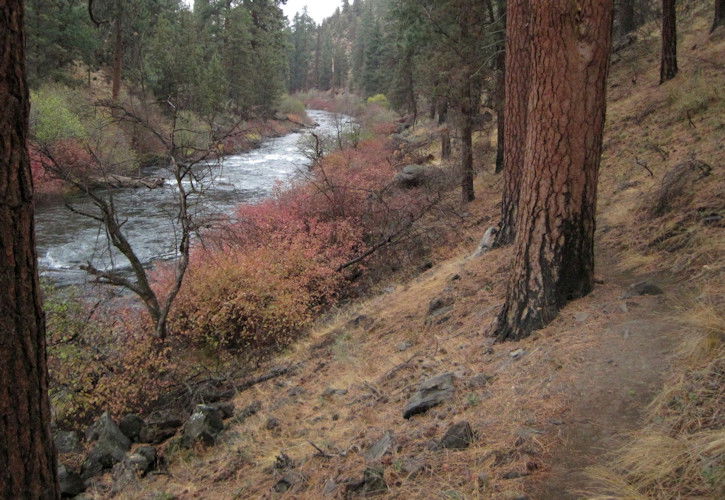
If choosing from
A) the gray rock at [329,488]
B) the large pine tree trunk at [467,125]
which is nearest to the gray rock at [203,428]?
the gray rock at [329,488]

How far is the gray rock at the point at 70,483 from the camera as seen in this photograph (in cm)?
540

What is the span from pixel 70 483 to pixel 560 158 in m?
5.89

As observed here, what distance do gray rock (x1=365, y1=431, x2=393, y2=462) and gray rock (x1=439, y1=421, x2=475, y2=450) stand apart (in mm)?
426

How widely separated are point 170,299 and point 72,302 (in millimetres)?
1604

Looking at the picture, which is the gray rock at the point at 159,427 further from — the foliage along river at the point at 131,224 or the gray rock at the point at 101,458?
the foliage along river at the point at 131,224

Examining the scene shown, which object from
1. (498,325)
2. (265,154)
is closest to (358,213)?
(498,325)

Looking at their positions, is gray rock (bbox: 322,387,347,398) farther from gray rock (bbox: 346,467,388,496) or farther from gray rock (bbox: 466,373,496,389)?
gray rock (bbox: 346,467,388,496)

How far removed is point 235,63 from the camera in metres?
43.9

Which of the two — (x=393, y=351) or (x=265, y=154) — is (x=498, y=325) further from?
(x=265, y=154)

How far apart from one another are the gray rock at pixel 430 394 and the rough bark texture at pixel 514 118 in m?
4.38

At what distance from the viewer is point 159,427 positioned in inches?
262

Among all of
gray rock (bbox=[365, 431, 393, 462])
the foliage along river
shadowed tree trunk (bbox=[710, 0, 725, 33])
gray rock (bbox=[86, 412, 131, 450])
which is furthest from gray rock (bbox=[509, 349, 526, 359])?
shadowed tree trunk (bbox=[710, 0, 725, 33])

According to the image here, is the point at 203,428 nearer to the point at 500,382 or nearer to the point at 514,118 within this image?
the point at 500,382

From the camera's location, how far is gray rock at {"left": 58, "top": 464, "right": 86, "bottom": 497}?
5400 mm
